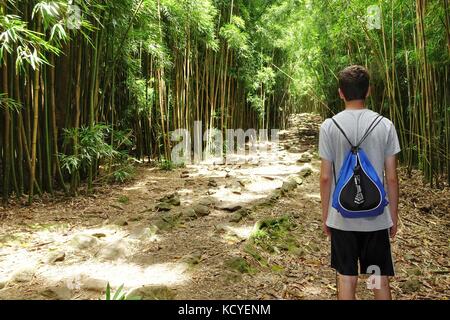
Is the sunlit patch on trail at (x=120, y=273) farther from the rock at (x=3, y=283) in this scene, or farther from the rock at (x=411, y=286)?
the rock at (x=411, y=286)

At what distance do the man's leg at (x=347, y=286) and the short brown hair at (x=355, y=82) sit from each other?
766 millimetres

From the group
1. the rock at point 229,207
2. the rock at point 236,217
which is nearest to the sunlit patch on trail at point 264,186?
the rock at point 229,207

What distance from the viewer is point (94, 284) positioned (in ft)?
7.64

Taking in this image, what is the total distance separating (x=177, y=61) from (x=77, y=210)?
434cm

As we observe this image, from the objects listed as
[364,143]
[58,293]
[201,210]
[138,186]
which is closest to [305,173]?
[138,186]

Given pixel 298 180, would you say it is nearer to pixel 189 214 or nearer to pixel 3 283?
pixel 189 214

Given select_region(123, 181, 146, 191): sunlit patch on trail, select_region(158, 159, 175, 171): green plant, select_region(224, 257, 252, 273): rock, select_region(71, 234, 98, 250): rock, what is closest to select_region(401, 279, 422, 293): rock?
select_region(224, 257, 252, 273): rock

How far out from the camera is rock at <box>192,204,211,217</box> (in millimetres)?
4102

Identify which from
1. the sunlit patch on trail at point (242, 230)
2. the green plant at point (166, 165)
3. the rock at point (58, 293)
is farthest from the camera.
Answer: the green plant at point (166, 165)

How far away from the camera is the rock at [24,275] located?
2.53 meters

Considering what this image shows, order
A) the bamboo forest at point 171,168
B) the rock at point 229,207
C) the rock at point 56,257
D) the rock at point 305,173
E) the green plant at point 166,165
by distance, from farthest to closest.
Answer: the green plant at point 166,165 < the rock at point 305,173 < the rock at point 229,207 < the rock at point 56,257 < the bamboo forest at point 171,168

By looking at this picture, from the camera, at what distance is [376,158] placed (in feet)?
5.32

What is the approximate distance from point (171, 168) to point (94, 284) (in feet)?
17.0

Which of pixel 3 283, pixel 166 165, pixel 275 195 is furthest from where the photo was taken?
pixel 166 165
